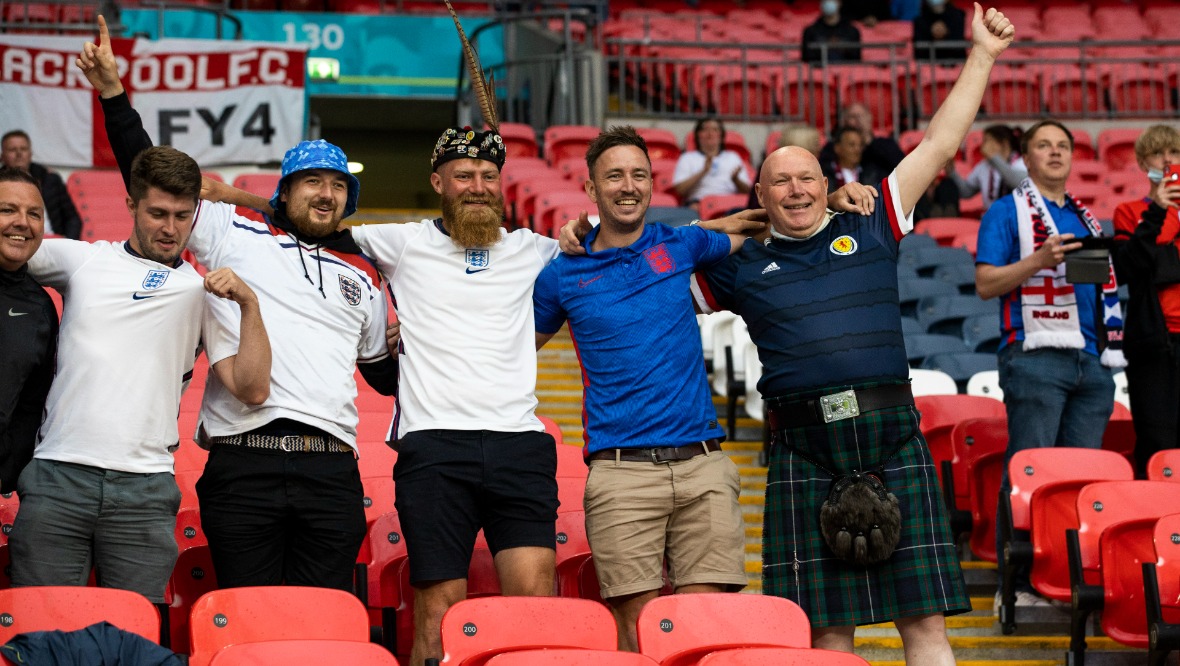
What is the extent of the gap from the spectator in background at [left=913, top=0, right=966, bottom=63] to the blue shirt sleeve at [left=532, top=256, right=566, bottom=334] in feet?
32.5

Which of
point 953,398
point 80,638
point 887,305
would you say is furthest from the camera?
point 953,398

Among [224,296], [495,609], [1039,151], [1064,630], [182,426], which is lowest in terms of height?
[1064,630]

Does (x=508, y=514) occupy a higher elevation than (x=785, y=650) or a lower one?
higher

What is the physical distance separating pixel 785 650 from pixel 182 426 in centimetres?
282

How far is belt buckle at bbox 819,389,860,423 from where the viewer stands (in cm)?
387

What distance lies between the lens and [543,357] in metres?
7.95

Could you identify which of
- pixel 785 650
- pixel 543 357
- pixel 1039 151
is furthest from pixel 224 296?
pixel 543 357

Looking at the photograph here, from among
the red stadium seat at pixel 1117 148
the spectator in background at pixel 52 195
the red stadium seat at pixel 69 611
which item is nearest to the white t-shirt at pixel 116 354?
the red stadium seat at pixel 69 611

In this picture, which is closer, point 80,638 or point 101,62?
point 80,638

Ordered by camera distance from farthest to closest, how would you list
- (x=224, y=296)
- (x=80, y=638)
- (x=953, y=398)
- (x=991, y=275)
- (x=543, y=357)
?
1. (x=543, y=357)
2. (x=953, y=398)
3. (x=991, y=275)
4. (x=224, y=296)
5. (x=80, y=638)

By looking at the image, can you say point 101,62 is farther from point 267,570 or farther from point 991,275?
point 991,275

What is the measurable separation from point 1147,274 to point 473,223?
2836mm

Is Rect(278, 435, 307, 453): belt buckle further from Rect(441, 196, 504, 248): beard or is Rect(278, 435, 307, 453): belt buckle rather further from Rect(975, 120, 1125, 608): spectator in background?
Rect(975, 120, 1125, 608): spectator in background

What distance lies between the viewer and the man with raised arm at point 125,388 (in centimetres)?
366
